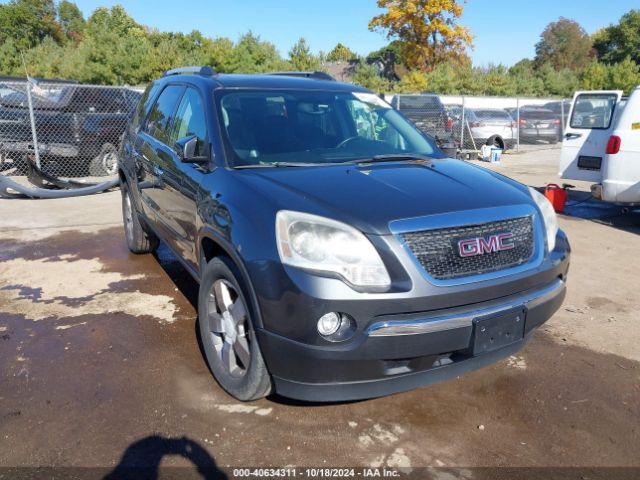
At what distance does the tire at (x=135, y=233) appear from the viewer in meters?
5.78

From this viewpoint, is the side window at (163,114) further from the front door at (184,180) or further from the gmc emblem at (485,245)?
the gmc emblem at (485,245)

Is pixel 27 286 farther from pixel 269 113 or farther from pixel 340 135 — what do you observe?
pixel 340 135

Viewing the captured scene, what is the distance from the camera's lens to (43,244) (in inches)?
259

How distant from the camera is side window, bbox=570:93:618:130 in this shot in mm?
7832

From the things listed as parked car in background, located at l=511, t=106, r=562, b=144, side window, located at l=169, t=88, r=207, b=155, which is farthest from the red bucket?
parked car in background, located at l=511, t=106, r=562, b=144

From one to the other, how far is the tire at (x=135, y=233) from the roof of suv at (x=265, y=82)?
1.90 metres

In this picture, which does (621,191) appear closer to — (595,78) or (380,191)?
(380,191)

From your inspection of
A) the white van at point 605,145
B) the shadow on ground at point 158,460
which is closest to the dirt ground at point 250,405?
the shadow on ground at point 158,460

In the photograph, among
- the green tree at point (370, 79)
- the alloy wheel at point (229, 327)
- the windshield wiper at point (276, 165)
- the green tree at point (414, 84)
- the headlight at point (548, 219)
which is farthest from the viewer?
the green tree at point (370, 79)

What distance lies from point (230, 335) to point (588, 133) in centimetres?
686

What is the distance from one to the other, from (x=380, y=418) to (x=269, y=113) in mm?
2086

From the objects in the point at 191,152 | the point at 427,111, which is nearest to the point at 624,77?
the point at 427,111

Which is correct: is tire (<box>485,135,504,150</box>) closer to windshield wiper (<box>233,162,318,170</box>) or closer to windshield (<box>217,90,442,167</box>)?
windshield (<box>217,90,442,167</box>)

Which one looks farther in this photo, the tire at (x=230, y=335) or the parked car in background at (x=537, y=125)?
the parked car in background at (x=537, y=125)
